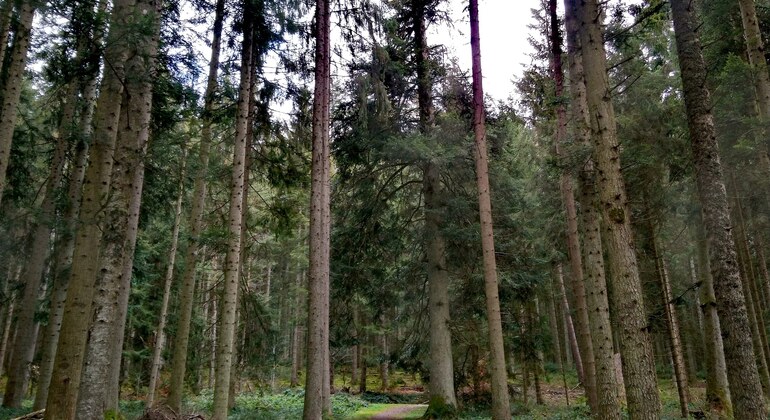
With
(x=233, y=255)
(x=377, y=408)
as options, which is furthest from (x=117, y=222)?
(x=377, y=408)

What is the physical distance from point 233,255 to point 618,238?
6805mm

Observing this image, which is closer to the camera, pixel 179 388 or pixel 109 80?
pixel 109 80

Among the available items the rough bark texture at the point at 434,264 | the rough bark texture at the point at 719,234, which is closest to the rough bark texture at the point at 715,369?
the rough bark texture at the point at 719,234

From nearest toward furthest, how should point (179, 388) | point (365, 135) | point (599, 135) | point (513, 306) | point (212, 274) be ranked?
point (599, 135), point (179, 388), point (365, 135), point (513, 306), point (212, 274)

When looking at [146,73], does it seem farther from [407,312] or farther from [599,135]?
[407,312]

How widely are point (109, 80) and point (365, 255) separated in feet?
30.1

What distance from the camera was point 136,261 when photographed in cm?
1098

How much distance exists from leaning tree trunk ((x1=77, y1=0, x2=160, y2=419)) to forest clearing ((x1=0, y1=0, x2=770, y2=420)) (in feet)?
0.12

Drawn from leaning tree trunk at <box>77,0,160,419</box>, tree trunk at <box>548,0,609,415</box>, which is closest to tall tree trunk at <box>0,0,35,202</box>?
leaning tree trunk at <box>77,0,160,419</box>

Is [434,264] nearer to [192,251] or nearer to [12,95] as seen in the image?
[192,251]

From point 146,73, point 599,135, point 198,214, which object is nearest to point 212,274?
point 198,214

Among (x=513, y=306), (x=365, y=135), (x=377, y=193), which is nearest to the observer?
(x=365, y=135)

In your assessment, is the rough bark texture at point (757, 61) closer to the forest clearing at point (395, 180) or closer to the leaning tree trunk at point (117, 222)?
the forest clearing at point (395, 180)

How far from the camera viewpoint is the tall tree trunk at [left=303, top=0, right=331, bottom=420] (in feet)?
29.0
